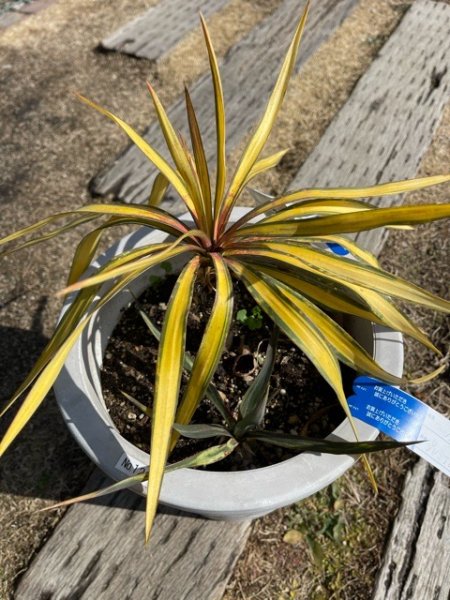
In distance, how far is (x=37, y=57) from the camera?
2.57 meters

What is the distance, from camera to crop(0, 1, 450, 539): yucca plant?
0.88m

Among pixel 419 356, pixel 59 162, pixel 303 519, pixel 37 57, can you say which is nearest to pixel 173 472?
pixel 303 519

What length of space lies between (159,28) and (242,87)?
0.62m

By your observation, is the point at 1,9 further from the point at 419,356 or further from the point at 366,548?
the point at 366,548

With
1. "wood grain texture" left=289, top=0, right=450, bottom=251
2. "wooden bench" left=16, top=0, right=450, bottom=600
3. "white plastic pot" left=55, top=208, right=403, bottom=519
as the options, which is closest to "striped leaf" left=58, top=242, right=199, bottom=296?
"white plastic pot" left=55, top=208, right=403, bottom=519

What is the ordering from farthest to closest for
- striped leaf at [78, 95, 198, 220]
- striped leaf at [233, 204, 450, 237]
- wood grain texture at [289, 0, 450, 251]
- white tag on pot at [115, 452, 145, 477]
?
wood grain texture at [289, 0, 450, 251] → striped leaf at [78, 95, 198, 220] → white tag on pot at [115, 452, 145, 477] → striped leaf at [233, 204, 450, 237]

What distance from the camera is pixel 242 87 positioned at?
233 cm

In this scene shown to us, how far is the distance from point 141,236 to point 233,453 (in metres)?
0.50

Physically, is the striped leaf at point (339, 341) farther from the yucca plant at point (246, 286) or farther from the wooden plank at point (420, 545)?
the wooden plank at point (420, 545)

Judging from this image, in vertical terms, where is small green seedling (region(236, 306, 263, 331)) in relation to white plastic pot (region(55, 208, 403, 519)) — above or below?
above

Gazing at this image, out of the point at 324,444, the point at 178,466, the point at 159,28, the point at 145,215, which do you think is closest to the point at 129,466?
the point at 178,466

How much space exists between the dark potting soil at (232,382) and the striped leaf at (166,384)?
0.97 feet

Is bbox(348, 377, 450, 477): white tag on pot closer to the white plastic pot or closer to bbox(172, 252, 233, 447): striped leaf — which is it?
the white plastic pot

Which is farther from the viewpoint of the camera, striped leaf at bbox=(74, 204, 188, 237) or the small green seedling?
the small green seedling
